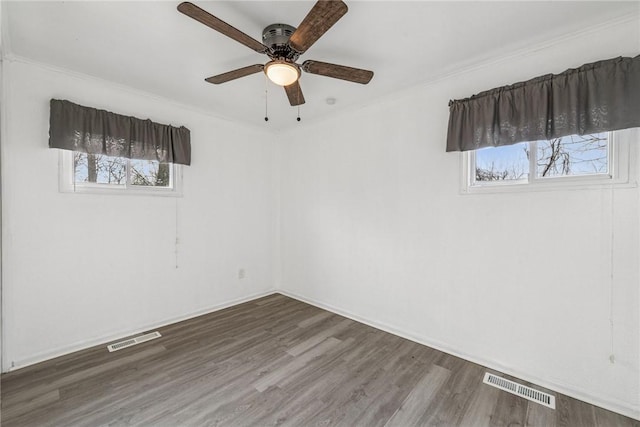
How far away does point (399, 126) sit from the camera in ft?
9.63

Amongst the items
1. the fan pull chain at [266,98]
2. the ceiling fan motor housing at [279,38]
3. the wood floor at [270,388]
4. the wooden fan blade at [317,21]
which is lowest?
the wood floor at [270,388]

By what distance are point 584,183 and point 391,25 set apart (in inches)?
69.5

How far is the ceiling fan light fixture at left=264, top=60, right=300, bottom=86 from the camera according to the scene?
181cm

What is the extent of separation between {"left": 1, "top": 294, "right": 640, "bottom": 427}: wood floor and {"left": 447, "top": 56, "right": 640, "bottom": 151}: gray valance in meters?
1.92

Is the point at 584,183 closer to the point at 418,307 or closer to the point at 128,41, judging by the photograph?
the point at 418,307

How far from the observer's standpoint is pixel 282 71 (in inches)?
72.2

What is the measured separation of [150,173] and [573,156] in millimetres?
3960

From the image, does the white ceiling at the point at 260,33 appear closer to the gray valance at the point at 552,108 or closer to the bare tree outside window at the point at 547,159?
the gray valance at the point at 552,108

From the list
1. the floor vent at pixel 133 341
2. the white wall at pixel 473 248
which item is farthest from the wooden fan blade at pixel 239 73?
the floor vent at pixel 133 341

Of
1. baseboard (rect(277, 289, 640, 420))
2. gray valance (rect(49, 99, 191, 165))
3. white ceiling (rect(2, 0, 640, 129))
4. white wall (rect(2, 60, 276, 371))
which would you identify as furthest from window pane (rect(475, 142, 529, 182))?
gray valance (rect(49, 99, 191, 165))

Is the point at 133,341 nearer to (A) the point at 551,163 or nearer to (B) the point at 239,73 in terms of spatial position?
(B) the point at 239,73

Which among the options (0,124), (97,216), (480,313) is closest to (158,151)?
(97,216)

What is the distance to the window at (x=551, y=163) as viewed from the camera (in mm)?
1872

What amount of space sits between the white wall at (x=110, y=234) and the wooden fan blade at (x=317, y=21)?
7.25ft
